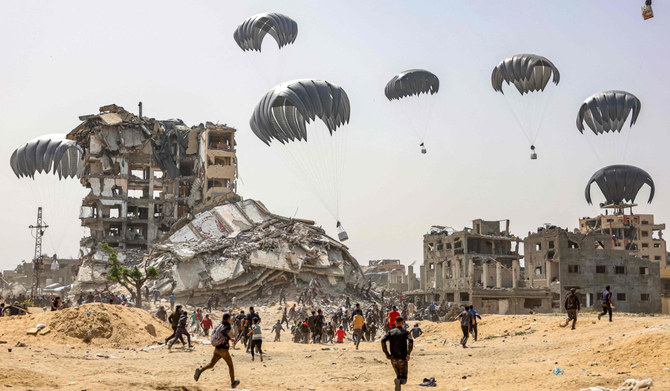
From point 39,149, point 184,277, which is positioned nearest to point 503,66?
point 184,277

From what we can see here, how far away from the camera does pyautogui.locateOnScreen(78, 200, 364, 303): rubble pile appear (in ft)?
155

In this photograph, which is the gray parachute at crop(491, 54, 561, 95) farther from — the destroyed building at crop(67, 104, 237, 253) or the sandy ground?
the destroyed building at crop(67, 104, 237, 253)

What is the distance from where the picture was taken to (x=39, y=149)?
71.0 metres

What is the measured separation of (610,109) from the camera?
5003 cm

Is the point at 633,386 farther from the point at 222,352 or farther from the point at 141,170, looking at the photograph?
the point at 141,170

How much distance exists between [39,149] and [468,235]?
4590cm

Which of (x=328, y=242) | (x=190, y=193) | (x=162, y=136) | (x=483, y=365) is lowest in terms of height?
(x=483, y=365)

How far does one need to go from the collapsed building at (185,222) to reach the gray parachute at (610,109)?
72.3 feet

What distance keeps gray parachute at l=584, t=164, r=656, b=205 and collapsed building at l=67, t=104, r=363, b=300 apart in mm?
31928

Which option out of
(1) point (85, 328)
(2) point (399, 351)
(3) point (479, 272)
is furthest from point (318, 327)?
(3) point (479, 272)

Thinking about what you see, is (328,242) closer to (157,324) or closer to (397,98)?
(397,98)

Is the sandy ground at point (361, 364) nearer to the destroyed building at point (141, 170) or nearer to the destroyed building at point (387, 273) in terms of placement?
the destroyed building at point (141, 170)

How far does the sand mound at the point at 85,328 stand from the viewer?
67.5 feet

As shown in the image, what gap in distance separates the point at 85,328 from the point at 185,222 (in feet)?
119
